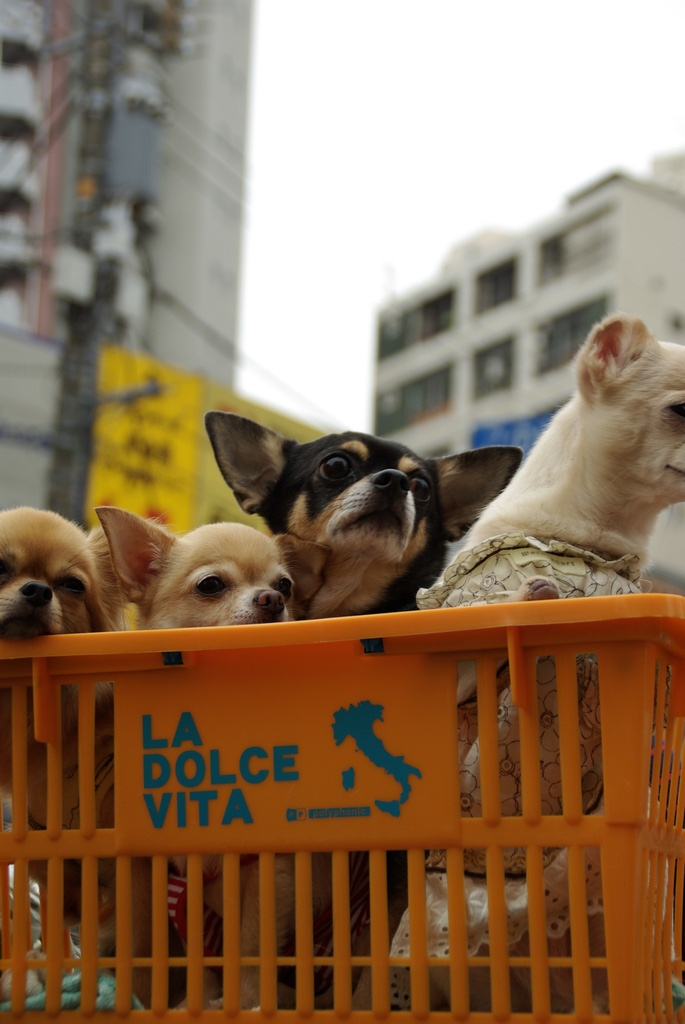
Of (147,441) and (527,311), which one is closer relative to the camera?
(147,441)

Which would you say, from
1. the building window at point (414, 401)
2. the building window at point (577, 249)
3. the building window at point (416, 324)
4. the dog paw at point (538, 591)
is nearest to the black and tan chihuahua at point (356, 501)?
the dog paw at point (538, 591)

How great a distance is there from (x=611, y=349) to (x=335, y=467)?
0.79m

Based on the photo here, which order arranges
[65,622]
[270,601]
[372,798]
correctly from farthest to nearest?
[270,601], [65,622], [372,798]

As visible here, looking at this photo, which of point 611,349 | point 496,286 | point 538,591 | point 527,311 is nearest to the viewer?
point 538,591

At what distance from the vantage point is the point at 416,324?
114 ft

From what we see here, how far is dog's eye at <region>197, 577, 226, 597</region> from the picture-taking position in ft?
8.72

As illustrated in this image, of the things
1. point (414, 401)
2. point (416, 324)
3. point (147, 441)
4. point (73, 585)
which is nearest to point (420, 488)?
point (73, 585)

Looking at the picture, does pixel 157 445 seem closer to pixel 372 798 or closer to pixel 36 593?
pixel 36 593

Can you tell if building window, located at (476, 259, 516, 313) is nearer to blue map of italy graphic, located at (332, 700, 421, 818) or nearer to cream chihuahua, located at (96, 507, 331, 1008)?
cream chihuahua, located at (96, 507, 331, 1008)

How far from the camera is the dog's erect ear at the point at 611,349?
101 inches

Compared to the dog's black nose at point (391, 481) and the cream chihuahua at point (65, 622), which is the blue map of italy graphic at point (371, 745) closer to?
the cream chihuahua at point (65, 622)

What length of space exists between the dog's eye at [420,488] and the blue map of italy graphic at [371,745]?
1.45m

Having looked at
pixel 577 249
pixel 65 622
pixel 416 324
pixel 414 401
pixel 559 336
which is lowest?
pixel 65 622

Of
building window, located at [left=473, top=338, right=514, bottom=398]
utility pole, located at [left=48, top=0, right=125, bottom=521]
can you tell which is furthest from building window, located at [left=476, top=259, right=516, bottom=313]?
utility pole, located at [left=48, top=0, right=125, bottom=521]
